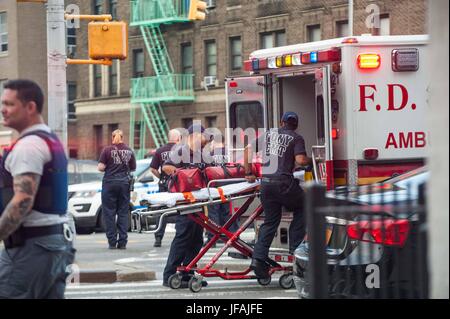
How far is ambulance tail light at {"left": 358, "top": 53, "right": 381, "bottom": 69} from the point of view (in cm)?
1333

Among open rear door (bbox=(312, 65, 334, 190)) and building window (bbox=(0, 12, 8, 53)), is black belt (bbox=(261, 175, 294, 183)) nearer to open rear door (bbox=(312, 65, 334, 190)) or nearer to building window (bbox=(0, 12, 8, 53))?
open rear door (bbox=(312, 65, 334, 190))

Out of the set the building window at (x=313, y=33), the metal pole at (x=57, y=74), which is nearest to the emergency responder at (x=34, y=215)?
the metal pole at (x=57, y=74)

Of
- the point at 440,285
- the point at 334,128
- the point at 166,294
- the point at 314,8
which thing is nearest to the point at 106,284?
the point at 166,294

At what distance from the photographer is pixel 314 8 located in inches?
1756

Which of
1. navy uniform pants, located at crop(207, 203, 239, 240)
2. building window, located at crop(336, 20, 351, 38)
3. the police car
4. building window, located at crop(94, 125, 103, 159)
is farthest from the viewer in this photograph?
building window, located at crop(94, 125, 103, 159)

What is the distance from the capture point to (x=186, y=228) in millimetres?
12555

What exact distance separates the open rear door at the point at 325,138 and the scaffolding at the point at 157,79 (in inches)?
1439

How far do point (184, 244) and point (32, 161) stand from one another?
5917 millimetres

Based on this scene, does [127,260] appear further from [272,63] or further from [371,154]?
[371,154]

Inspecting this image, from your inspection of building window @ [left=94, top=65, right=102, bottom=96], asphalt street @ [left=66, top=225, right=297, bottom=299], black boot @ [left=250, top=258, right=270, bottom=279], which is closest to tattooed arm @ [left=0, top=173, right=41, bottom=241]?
asphalt street @ [left=66, top=225, right=297, bottom=299]

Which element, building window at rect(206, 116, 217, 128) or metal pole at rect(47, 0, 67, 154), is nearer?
metal pole at rect(47, 0, 67, 154)

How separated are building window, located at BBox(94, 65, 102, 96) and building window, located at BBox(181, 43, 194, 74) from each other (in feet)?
20.7

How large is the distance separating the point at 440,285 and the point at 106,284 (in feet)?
29.8

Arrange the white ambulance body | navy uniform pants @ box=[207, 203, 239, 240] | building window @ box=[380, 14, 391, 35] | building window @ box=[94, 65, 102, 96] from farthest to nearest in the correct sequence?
building window @ box=[94, 65, 102, 96] < building window @ box=[380, 14, 391, 35] < navy uniform pants @ box=[207, 203, 239, 240] < the white ambulance body
